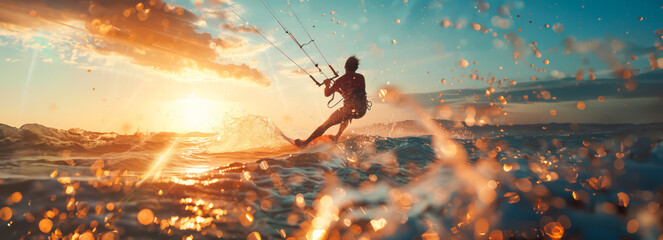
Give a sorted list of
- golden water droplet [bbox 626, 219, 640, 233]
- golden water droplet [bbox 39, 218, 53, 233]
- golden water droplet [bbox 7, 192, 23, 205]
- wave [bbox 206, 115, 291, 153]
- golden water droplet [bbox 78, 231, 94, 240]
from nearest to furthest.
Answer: golden water droplet [bbox 626, 219, 640, 233] → golden water droplet [bbox 78, 231, 94, 240] → golden water droplet [bbox 39, 218, 53, 233] → golden water droplet [bbox 7, 192, 23, 205] → wave [bbox 206, 115, 291, 153]

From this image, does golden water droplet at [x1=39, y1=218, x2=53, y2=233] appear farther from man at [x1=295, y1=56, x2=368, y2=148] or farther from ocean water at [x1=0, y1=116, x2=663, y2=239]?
man at [x1=295, y1=56, x2=368, y2=148]

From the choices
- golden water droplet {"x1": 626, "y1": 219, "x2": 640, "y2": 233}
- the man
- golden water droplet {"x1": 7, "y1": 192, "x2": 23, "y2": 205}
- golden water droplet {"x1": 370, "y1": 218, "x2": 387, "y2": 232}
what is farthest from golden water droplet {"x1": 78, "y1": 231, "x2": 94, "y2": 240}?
the man

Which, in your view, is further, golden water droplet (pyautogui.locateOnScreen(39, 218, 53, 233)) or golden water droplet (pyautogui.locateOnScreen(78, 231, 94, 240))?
golden water droplet (pyautogui.locateOnScreen(39, 218, 53, 233))

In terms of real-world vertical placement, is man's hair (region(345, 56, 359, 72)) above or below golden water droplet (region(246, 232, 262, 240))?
above

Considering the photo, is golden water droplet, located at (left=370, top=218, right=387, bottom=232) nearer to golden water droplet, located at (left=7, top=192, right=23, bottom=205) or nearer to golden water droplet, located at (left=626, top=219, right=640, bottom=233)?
golden water droplet, located at (left=626, top=219, right=640, bottom=233)

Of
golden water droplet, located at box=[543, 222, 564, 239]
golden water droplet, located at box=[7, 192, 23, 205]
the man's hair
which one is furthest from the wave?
golden water droplet, located at box=[543, 222, 564, 239]

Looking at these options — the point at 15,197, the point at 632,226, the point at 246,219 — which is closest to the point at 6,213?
the point at 15,197

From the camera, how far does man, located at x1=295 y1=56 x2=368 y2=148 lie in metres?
9.24

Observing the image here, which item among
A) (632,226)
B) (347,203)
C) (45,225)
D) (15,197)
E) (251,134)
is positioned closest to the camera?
(632,226)

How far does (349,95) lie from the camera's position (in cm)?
934

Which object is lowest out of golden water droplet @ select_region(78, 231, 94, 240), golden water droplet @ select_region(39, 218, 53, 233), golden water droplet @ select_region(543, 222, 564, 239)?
golden water droplet @ select_region(78, 231, 94, 240)

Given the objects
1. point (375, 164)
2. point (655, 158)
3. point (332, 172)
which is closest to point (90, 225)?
point (332, 172)

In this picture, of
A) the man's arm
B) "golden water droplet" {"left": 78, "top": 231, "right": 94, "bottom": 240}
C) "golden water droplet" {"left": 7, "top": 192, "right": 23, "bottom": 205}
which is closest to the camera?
"golden water droplet" {"left": 78, "top": 231, "right": 94, "bottom": 240}

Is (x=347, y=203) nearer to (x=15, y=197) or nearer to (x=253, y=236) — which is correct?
(x=253, y=236)
